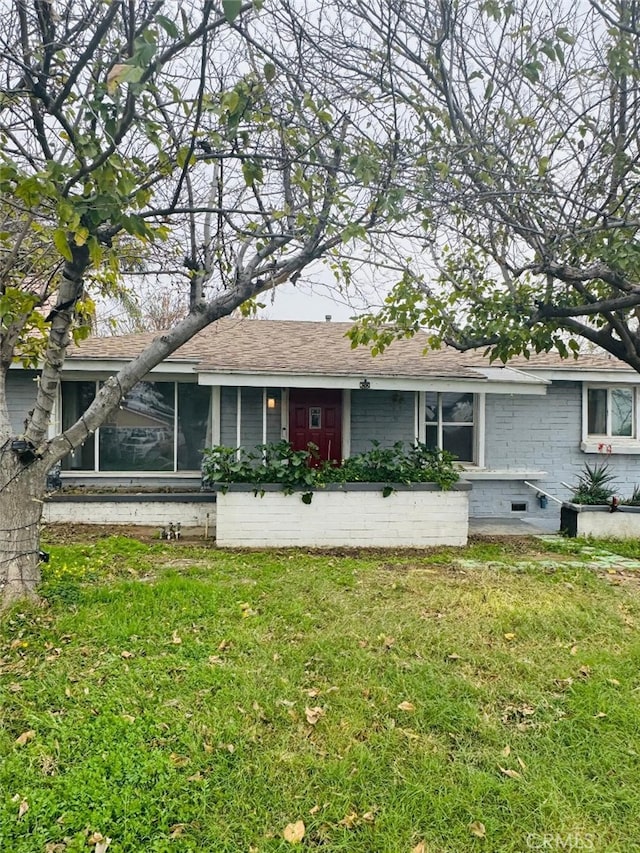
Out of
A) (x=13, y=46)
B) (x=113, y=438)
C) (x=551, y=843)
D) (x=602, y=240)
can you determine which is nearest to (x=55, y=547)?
(x=113, y=438)

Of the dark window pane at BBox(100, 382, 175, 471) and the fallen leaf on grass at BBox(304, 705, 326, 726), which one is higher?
the dark window pane at BBox(100, 382, 175, 471)

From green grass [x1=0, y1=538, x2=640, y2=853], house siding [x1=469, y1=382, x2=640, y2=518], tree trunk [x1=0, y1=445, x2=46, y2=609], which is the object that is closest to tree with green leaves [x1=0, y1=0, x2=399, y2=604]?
tree trunk [x1=0, y1=445, x2=46, y2=609]

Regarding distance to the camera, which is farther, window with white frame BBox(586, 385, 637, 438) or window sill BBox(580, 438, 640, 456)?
window with white frame BBox(586, 385, 637, 438)

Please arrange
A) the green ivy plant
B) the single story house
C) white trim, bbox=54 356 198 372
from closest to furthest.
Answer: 1. the green ivy plant
2. white trim, bbox=54 356 198 372
3. the single story house

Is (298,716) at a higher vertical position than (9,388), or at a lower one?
lower

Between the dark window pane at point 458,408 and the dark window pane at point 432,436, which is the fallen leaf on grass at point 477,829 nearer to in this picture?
the dark window pane at point 432,436

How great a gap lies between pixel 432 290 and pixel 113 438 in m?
6.41

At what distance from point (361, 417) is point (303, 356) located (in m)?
1.79

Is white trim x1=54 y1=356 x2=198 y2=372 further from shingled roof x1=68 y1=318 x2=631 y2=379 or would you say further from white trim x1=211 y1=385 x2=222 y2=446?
white trim x1=211 y1=385 x2=222 y2=446

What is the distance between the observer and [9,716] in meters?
3.07

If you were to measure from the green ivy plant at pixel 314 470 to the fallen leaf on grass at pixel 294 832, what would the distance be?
5110 millimetres

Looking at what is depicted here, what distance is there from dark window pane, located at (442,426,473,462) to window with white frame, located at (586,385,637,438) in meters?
2.51

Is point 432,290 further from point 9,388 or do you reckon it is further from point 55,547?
point 9,388

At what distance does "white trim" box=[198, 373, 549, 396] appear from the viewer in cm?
792
